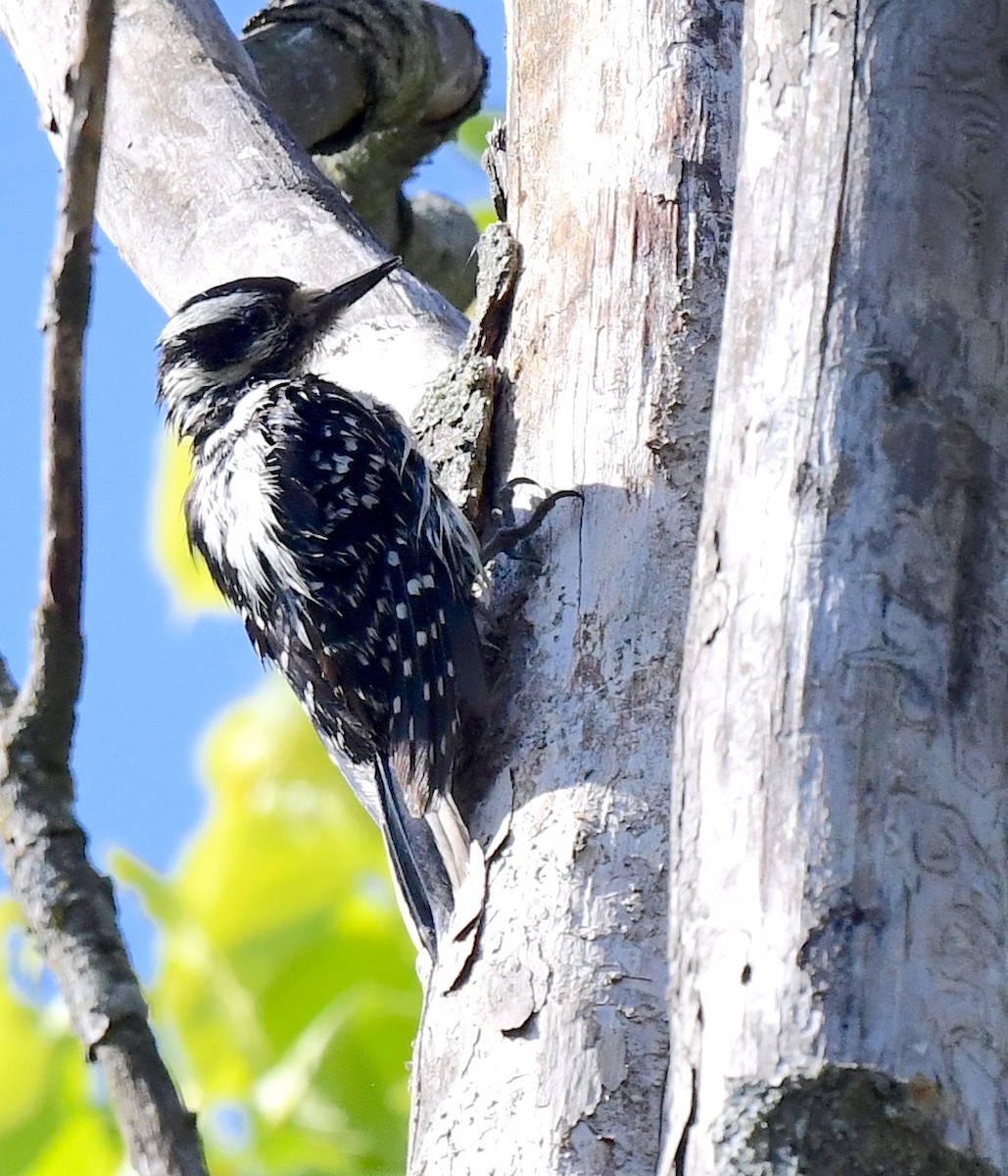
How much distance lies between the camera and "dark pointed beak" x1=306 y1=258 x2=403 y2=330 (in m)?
3.52

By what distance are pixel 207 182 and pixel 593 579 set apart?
1672 mm

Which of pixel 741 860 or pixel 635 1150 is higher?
pixel 741 860

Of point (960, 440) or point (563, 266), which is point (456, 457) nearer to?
point (563, 266)

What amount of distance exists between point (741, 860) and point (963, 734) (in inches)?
11.4

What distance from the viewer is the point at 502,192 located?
11.4 ft

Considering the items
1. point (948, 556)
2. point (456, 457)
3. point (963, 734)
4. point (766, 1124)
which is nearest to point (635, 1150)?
point (766, 1124)

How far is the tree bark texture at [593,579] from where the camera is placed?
88.0 inches

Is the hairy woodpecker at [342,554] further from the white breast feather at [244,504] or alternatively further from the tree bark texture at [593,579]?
the tree bark texture at [593,579]

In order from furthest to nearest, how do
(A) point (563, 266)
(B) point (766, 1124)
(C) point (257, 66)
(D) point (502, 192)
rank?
(C) point (257, 66), (D) point (502, 192), (A) point (563, 266), (B) point (766, 1124)

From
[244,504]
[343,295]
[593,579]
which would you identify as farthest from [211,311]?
[593,579]

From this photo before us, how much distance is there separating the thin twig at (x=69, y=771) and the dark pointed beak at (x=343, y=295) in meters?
1.69

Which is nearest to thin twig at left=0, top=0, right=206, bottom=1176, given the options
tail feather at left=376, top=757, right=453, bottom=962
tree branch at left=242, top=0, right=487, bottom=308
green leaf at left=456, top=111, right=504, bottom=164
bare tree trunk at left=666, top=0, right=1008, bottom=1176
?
bare tree trunk at left=666, top=0, right=1008, bottom=1176

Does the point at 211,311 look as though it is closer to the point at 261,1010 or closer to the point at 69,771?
the point at 261,1010

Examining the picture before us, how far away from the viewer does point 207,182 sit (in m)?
3.86
